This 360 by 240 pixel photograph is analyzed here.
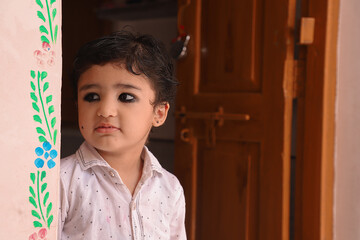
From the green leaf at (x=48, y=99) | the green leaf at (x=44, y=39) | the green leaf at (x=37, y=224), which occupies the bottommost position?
the green leaf at (x=37, y=224)

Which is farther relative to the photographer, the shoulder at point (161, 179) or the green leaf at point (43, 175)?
the shoulder at point (161, 179)

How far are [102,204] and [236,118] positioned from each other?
2.99ft

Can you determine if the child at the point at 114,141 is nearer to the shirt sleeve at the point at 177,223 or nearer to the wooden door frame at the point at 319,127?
the shirt sleeve at the point at 177,223

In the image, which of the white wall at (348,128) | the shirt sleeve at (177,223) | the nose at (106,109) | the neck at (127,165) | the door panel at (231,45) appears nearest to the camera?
the nose at (106,109)

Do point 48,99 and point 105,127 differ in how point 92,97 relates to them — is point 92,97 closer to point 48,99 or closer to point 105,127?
point 105,127

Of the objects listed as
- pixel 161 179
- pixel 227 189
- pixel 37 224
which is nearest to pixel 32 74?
pixel 37 224

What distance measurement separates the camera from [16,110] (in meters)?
0.65

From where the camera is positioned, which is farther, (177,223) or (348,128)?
(348,128)

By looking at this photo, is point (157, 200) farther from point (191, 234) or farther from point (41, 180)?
point (191, 234)

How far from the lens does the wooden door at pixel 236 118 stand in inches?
66.2

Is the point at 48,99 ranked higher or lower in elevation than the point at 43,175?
higher

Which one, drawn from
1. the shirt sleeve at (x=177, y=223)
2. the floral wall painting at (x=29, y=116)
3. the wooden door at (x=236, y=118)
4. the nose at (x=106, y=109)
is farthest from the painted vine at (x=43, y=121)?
the wooden door at (x=236, y=118)

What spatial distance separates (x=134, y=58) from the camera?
104 cm

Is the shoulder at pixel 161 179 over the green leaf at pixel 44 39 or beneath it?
beneath
